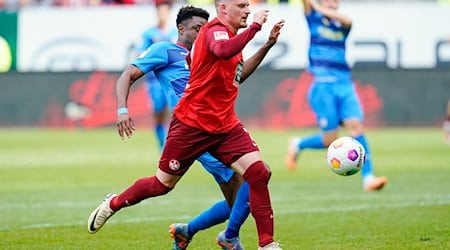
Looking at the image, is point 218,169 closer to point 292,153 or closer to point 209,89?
point 209,89

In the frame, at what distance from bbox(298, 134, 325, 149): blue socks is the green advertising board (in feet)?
38.9

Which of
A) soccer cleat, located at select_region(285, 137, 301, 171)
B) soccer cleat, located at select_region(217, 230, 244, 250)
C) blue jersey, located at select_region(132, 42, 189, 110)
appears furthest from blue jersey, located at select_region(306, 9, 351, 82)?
soccer cleat, located at select_region(217, 230, 244, 250)

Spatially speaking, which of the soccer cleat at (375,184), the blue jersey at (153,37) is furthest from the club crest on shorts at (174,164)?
the blue jersey at (153,37)

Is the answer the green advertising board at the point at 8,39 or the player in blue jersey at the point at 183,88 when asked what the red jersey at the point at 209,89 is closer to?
the player in blue jersey at the point at 183,88

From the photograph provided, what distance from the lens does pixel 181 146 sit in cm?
844

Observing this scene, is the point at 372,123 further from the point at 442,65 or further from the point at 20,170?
the point at 20,170

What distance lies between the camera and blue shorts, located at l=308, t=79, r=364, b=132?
14.9 metres

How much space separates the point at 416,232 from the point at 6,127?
17000mm

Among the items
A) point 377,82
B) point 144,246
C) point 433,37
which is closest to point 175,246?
point 144,246

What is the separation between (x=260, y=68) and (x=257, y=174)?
53.8 ft

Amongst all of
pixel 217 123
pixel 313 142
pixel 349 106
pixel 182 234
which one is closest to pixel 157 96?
pixel 313 142

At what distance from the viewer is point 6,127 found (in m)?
25.7

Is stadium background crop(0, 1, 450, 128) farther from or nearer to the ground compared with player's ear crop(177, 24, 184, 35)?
nearer to the ground

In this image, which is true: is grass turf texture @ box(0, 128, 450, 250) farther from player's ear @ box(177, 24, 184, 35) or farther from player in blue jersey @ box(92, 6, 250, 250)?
player's ear @ box(177, 24, 184, 35)
